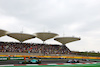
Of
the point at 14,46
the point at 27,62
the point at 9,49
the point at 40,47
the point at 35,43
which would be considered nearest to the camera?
the point at 27,62

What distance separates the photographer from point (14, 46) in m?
51.9

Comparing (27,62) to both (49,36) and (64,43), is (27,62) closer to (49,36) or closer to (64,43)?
(49,36)

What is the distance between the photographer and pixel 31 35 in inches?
2072

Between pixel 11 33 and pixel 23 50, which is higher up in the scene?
pixel 11 33

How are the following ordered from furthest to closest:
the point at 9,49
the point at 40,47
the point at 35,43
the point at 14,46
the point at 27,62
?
the point at 35,43 < the point at 40,47 < the point at 14,46 < the point at 9,49 < the point at 27,62

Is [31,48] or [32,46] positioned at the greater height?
[32,46]

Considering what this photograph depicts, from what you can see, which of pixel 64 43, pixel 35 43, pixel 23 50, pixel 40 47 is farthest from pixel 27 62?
pixel 64 43

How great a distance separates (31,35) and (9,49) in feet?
39.5

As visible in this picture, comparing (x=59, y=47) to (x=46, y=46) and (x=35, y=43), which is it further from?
(x=35, y=43)

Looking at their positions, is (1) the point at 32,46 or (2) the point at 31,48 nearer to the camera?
(2) the point at 31,48

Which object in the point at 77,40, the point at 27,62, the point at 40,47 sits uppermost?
the point at 77,40

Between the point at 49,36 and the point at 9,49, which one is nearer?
the point at 9,49

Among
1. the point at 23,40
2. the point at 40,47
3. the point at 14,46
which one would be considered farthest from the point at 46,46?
the point at 14,46

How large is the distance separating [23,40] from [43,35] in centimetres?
1290
